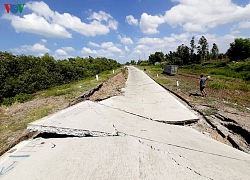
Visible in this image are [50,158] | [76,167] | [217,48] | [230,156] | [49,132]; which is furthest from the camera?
[217,48]

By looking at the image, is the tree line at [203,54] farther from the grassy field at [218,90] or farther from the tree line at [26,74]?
the tree line at [26,74]

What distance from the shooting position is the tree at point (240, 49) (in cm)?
5312

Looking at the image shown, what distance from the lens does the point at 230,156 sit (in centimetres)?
366

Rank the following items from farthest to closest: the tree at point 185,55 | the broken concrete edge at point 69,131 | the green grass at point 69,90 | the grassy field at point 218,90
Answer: the tree at point 185,55 < the green grass at point 69,90 < the grassy field at point 218,90 < the broken concrete edge at point 69,131

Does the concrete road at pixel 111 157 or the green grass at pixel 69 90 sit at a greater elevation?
the concrete road at pixel 111 157

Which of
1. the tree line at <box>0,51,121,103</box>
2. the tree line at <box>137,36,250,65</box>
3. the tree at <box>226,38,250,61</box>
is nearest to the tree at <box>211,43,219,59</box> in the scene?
the tree line at <box>137,36,250,65</box>

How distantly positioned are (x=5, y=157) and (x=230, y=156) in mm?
4559

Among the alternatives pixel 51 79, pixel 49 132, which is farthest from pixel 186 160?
pixel 51 79

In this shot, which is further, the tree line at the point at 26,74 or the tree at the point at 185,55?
the tree at the point at 185,55

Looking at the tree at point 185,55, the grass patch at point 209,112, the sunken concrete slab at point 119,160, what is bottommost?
the grass patch at point 209,112

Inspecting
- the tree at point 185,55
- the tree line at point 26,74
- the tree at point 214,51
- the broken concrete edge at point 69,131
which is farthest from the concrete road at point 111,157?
the tree at point 214,51

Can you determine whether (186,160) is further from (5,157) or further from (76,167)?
(5,157)

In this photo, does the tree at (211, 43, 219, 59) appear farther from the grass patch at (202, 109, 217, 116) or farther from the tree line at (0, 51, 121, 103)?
the grass patch at (202, 109, 217, 116)

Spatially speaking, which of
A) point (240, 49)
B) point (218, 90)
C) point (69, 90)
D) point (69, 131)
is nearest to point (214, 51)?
point (240, 49)
